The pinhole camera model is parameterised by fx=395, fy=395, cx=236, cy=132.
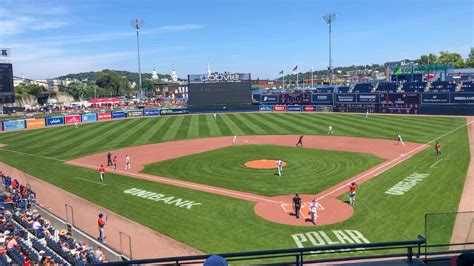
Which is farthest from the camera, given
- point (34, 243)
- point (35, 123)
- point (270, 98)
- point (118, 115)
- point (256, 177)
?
point (270, 98)

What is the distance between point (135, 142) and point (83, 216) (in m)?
25.3

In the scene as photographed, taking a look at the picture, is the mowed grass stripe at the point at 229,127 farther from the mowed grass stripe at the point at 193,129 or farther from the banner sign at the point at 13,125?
the banner sign at the point at 13,125

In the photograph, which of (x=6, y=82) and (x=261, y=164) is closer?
(x=261, y=164)

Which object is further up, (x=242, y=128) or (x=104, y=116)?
(x=104, y=116)

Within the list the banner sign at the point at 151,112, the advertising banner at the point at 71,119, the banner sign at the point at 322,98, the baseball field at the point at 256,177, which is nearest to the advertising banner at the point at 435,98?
the baseball field at the point at 256,177

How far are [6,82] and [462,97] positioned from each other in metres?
65.3

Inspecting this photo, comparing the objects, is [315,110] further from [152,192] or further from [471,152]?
[152,192]

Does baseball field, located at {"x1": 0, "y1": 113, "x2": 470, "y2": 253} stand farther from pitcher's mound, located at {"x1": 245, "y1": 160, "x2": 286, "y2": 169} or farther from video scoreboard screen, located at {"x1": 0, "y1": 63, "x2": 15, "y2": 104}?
video scoreboard screen, located at {"x1": 0, "y1": 63, "x2": 15, "y2": 104}

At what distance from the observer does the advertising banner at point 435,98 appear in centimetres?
6538

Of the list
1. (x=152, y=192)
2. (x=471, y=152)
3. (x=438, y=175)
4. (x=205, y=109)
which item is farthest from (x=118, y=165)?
(x=205, y=109)

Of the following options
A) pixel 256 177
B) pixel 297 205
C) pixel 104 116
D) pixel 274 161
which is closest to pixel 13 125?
pixel 104 116

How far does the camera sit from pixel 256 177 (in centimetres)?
2794

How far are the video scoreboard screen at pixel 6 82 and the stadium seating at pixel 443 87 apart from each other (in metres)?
68.4

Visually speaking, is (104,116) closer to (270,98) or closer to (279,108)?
(270,98)
